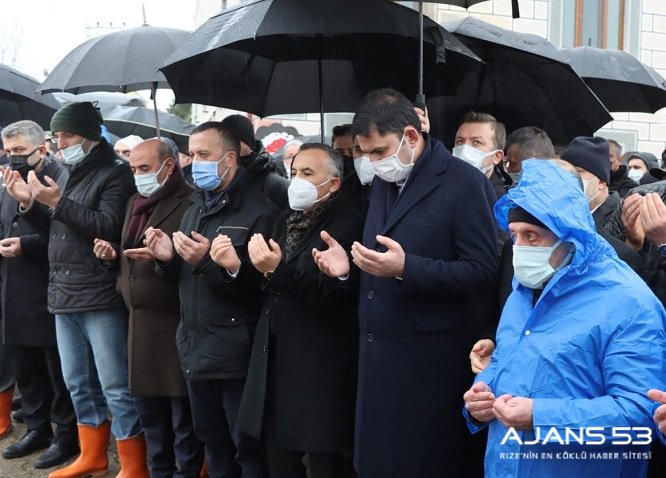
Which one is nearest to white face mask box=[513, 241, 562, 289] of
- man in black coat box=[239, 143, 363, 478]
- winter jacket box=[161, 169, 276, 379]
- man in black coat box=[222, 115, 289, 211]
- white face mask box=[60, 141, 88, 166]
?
man in black coat box=[239, 143, 363, 478]

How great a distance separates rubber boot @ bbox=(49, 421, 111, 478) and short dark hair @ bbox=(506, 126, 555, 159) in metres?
3.33

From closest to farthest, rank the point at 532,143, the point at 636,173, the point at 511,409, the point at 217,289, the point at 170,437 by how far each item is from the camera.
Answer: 1. the point at 511,409
2. the point at 217,289
3. the point at 532,143
4. the point at 170,437
5. the point at 636,173

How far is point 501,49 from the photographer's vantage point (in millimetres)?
5242

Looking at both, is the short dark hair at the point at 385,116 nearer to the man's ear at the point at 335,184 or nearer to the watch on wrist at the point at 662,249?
the man's ear at the point at 335,184

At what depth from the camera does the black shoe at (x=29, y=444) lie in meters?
5.98

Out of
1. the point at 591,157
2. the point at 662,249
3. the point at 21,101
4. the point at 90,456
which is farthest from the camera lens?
the point at 21,101

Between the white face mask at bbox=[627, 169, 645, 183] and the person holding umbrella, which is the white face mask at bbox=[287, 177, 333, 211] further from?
the white face mask at bbox=[627, 169, 645, 183]

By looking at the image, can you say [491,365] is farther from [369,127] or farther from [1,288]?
[1,288]

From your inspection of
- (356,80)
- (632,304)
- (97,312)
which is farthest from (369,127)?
(97,312)

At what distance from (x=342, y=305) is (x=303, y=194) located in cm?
59

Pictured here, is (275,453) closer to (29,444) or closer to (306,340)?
(306,340)

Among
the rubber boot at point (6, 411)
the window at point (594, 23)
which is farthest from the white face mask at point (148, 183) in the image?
the window at point (594, 23)

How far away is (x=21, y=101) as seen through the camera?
27.2ft

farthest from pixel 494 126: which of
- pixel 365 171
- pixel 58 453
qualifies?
pixel 58 453
